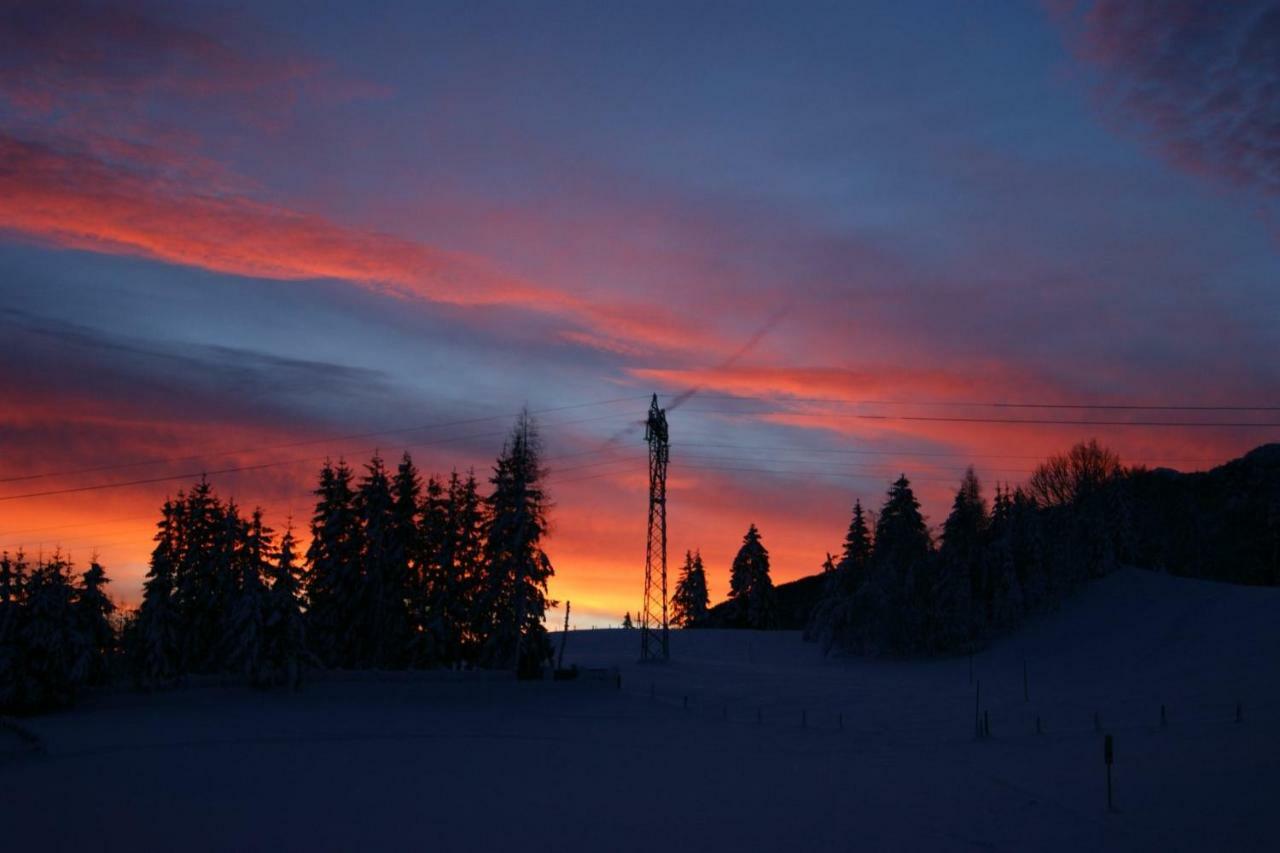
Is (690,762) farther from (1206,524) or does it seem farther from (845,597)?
(1206,524)

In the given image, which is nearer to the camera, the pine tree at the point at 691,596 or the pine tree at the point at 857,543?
the pine tree at the point at 857,543

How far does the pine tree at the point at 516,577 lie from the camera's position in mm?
54281

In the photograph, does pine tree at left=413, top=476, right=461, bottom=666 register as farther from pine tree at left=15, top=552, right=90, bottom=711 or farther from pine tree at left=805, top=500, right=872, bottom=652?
pine tree at left=805, top=500, right=872, bottom=652

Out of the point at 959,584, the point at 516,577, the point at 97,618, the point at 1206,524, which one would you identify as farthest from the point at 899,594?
the point at 1206,524

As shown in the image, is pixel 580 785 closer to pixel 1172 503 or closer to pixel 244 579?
pixel 244 579

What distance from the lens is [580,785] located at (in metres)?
32.7

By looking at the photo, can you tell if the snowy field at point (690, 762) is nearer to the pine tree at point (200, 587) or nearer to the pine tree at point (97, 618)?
the pine tree at point (97, 618)

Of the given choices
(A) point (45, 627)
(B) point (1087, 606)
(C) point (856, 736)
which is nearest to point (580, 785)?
(C) point (856, 736)

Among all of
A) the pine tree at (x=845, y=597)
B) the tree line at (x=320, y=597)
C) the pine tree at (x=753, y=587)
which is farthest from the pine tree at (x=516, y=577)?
the pine tree at (x=753, y=587)

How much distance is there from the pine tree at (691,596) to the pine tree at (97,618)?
260ft

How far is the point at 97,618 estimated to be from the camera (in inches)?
1991

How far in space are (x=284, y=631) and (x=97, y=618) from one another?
10.0 meters

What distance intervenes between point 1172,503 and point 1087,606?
7088 centimetres

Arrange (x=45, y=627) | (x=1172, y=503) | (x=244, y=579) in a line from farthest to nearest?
1. (x=1172, y=503)
2. (x=244, y=579)
3. (x=45, y=627)
